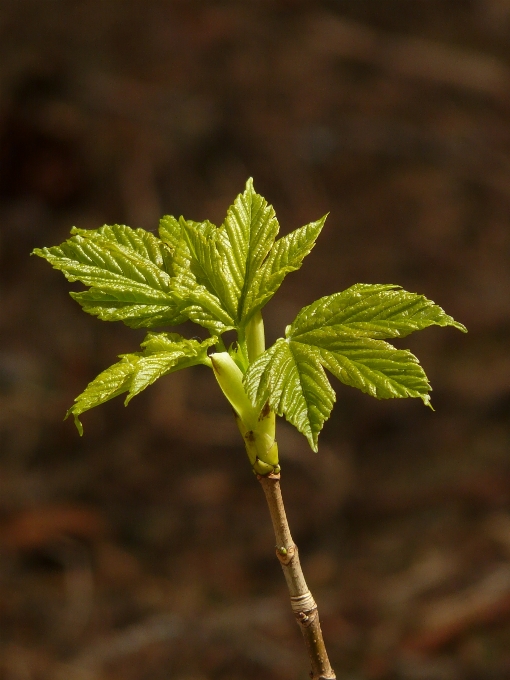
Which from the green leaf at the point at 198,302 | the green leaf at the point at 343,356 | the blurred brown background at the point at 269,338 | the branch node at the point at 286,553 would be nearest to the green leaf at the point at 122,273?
the green leaf at the point at 198,302

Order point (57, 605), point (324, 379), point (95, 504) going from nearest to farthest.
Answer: point (324, 379) → point (57, 605) → point (95, 504)

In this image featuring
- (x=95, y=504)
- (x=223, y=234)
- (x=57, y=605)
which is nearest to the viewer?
(x=223, y=234)

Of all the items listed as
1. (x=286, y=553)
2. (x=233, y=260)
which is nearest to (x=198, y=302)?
(x=233, y=260)

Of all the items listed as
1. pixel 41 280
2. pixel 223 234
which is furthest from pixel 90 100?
pixel 223 234

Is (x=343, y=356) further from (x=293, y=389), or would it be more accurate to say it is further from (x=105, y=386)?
(x=105, y=386)

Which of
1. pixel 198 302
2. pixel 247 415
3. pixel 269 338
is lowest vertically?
pixel 247 415

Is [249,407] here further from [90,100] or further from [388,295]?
[90,100]
